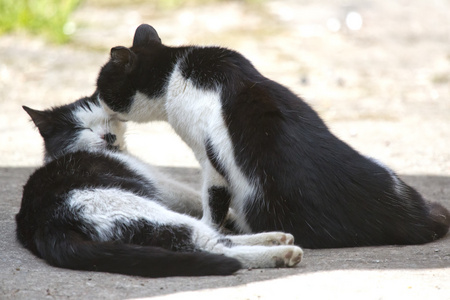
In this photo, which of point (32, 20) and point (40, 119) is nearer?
point (40, 119)

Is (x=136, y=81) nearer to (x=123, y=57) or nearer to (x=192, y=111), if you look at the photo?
(x=123, y=57)

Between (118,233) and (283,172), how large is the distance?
34.6 inches

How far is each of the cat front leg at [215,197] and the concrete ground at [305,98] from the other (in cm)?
51

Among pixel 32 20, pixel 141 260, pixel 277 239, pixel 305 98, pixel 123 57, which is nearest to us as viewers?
pixel 141 260

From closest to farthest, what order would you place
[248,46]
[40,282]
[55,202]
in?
[40,282] → [55,202] → [248,46]

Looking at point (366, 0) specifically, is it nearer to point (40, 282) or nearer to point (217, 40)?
point (217, 40)

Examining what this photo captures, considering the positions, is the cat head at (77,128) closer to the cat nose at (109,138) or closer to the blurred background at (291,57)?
the cat nose at (109,138)

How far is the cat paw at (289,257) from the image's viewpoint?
3.20m

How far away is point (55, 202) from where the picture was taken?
3.38m

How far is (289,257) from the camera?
3205 millimetres

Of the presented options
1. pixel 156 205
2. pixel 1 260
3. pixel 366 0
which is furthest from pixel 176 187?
pixel 366 0

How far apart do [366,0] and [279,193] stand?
10.3 m

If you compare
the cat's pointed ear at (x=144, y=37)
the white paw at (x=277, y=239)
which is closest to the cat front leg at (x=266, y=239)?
the white paw at (x=277, y=239)

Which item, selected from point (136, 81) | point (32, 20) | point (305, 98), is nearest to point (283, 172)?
point (136, 81)
